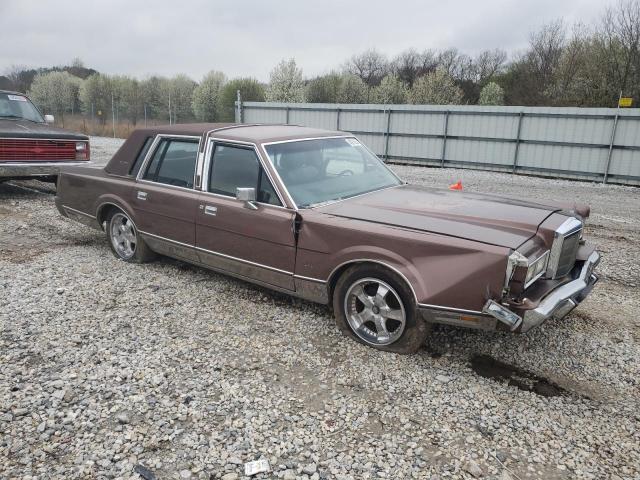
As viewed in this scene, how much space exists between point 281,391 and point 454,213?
1909 mm

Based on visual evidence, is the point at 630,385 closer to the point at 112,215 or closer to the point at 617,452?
the point at 617,452

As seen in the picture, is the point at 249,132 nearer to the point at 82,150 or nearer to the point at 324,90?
the point at 82,150

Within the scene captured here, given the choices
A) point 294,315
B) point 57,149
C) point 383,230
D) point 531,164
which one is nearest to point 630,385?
point 383,230

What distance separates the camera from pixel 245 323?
4410 mm

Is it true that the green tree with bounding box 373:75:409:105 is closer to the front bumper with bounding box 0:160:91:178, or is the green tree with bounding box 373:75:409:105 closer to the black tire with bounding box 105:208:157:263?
the front bumper with bounding box 0:160:91:178

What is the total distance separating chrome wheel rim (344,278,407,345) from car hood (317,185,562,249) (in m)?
0.52

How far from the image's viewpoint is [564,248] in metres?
3.76

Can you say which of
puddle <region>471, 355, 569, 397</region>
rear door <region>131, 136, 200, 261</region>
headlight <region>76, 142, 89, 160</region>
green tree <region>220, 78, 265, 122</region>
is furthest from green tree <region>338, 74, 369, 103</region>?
puddle <region>471, 355, 569, 397</region>

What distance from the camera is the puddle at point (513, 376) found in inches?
135

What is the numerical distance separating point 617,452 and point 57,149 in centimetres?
1035

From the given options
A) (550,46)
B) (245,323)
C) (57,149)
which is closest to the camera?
(245,323)

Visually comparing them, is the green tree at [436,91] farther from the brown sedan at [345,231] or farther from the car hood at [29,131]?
the brown sedan at [345,231]

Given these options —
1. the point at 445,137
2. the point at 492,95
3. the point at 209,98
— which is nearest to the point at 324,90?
the point at 209,98

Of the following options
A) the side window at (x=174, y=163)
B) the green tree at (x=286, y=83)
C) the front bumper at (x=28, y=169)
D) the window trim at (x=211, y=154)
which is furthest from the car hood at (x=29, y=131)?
the green tree at (x=286, y=83)
